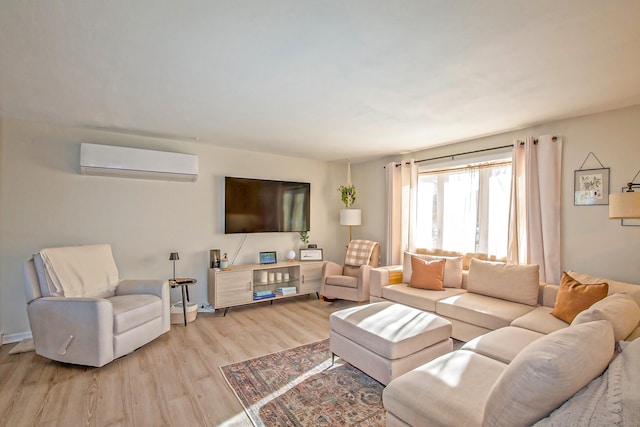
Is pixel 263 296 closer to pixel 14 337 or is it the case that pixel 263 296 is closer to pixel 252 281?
pixel 252 281

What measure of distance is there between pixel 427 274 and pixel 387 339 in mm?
1770

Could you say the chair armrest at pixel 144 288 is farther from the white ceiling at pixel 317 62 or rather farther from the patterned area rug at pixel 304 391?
the white ceiling at pixel 317 62

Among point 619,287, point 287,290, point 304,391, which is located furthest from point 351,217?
point 619,287

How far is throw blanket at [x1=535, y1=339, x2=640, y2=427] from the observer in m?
0.91

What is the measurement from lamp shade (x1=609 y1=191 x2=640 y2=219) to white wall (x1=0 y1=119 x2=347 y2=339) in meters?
4.03

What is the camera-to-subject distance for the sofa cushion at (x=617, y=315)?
160cm

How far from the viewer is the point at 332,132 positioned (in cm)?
373

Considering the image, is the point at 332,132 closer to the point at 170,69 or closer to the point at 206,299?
the point at 170,69

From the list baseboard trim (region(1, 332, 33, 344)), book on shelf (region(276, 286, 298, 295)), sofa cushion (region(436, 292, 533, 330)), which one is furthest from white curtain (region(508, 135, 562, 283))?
baseboard trim (region(1, 332, 33, 344))

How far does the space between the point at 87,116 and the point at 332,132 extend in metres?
2.60

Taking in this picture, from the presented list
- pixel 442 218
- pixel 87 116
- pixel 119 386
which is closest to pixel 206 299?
pixel 119 386

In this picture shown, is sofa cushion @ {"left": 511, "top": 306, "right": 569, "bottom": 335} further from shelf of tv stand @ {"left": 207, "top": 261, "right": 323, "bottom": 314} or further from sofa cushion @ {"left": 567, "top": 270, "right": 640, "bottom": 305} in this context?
shelf of tv stand @ {"left": 207, "top": 261, "right": 323, "bottom": 314}

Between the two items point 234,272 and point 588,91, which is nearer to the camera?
point 588,91

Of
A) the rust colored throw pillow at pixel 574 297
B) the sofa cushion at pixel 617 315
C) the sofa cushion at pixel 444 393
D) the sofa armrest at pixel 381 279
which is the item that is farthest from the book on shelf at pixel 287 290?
the sofa cushion at pixel 617 315
